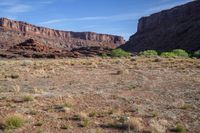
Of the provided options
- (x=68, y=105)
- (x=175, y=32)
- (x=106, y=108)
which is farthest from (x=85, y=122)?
(x=175, y=32)

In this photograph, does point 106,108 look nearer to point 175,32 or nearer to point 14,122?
point 14,122

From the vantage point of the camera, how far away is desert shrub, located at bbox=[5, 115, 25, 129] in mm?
9853

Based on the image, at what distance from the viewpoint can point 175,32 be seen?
104938 mm

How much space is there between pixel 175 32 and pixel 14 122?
323 feet

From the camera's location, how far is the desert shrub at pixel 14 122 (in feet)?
32.3

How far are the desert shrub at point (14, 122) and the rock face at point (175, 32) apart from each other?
2773 inches

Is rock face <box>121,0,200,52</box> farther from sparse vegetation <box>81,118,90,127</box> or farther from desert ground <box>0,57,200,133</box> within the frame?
sparse vegetation <box>81,118,90,127</box>

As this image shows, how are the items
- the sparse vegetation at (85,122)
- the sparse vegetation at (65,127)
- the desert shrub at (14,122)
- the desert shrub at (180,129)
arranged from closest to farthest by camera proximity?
the desert shrub at (180,129) < the desert shrub at (14,122) < the sparse vegetation at (65,127) < the sparse vegetation at (85,122)

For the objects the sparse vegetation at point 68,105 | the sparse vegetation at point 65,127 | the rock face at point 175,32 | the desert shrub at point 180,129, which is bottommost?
the sparse vegetation at point 65,127

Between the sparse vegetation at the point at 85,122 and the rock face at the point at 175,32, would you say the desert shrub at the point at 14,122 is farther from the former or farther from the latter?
the rock face at the point at 175,32

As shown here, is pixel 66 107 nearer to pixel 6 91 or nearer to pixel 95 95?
pixel 95 95

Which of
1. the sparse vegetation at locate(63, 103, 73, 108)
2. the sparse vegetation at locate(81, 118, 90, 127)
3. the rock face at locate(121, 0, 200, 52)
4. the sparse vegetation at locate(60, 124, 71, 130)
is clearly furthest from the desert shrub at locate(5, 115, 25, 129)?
the rock face at locate(121, 0, 200, 52)

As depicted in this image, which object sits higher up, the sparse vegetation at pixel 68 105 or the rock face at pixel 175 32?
the rock face at pixel 175 32

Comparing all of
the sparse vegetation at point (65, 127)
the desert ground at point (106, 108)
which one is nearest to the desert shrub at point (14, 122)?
the desert ground at point (106, 108)
